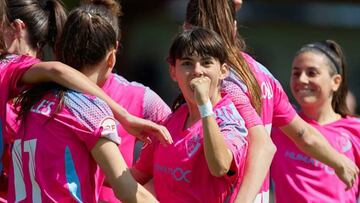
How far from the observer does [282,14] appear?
2170cm

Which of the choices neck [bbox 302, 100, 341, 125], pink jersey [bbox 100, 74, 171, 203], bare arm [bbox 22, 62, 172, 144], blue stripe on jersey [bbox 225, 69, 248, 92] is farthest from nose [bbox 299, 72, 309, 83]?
bare arm [bbox 22, 62, 172, 144]

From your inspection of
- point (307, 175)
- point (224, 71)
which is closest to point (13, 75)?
point (224, 71)

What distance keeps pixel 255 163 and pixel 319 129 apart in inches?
75.2

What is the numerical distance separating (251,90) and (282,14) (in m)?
17.4

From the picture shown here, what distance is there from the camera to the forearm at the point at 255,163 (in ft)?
13.7

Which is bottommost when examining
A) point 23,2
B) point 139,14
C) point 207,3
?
point 139,14

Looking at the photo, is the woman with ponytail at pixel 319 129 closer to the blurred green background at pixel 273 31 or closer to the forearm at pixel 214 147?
the forearm at pixel 214 147

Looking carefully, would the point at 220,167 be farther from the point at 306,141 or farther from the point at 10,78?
the point at 306,141

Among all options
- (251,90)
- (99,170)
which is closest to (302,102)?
(251,90)

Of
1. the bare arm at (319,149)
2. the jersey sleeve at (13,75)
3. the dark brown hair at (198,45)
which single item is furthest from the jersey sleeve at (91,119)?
the bare arm at (319,149)

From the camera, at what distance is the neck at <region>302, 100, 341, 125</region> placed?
6211 mm

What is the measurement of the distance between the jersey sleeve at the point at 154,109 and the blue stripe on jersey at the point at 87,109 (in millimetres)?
778

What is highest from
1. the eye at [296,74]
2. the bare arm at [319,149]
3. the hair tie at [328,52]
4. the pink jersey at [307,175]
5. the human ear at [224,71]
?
the human ear at [224,71]

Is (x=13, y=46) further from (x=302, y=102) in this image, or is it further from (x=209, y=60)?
(x=302, y=102)
